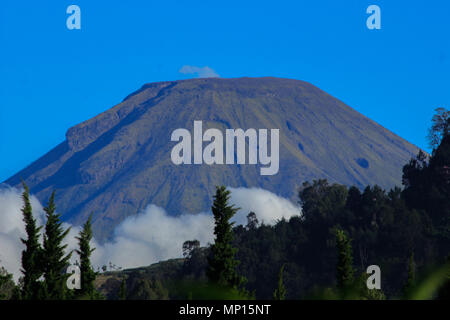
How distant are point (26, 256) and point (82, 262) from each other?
5.57 m

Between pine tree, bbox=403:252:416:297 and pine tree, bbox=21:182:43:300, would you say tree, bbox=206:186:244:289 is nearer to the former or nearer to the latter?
pine tree, bbox=21:182:43:300

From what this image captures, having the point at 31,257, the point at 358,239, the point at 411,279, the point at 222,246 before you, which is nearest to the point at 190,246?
the point at 358,239

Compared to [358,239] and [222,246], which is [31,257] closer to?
[222,246]

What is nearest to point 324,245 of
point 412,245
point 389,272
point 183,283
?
point 412,245

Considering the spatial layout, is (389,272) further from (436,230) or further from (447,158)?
(447,158)

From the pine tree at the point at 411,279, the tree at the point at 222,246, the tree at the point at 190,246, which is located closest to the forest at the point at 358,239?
the tree at the point at 190,246

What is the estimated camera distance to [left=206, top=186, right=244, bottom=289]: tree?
204 feet

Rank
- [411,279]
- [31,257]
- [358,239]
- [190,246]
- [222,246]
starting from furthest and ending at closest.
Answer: [190,246] < [358,239] < [222,246] < [31,257] < [411,279]

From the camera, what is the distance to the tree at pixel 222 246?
62031mm

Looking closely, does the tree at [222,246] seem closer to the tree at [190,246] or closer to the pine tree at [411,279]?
the pine tree at [411,279]

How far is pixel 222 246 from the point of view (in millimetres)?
64562

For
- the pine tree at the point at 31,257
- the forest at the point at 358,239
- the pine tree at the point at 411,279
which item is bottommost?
the pine tree at the point at 411,279

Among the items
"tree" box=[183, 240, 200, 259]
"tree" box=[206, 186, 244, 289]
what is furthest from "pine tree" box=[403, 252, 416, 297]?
"tree" box=[183, 240, 200, 259]

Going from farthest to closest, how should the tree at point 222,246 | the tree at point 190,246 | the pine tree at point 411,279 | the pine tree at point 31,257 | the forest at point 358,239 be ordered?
the tree at point 190,246 → the forest at point 358,239 → the tree at point 222,246 → the pine tree at point 31,257 → the pine tree at point 411,279
